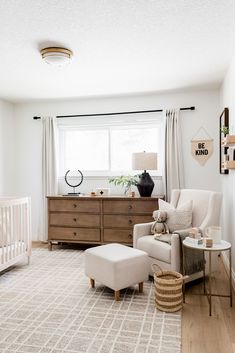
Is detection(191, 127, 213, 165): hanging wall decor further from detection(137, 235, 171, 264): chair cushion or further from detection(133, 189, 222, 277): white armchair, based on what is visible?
detection(137, 235, 171, 264): chair cushion

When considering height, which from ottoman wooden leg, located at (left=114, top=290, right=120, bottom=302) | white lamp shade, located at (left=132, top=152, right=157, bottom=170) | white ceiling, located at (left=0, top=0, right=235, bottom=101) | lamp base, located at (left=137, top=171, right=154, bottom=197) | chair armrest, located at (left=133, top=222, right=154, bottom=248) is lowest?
ottoman wooden leg, located at (left=114, top=290, right=120, bottom=302)

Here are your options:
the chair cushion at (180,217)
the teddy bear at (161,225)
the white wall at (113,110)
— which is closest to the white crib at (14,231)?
the white wall at (113,110)

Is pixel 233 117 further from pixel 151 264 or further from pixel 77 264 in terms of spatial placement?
pixel 77 264

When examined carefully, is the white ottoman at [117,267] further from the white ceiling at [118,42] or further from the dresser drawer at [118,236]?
the white ceiling at [118,42]

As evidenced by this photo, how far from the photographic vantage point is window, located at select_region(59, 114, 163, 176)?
4.79 m

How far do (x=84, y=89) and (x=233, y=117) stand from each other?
2170mm

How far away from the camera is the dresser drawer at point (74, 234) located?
4430mm

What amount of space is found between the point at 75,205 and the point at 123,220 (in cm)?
78

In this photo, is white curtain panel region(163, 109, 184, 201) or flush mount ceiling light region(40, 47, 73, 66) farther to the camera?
white curtain panel region(163, 109, 184, 201)

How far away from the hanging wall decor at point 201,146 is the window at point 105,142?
530mm

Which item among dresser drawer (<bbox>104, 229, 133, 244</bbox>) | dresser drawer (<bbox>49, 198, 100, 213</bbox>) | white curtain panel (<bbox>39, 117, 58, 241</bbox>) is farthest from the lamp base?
white curtain panel (<bbox>39, 117, 58, 241</bbox>)

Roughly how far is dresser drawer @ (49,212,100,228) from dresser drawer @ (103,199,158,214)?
0.77 feet

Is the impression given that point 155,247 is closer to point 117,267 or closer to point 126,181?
point 117,267

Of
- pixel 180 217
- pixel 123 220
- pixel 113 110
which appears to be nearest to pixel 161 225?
pixel 180 217
